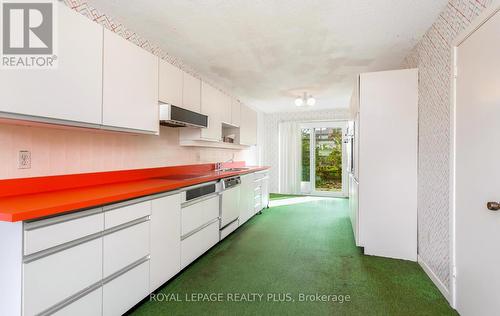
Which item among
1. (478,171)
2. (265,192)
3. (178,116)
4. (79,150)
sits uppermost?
(178,116)

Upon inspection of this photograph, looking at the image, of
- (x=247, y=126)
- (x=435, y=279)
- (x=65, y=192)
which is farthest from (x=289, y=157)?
(x=65, y=192)

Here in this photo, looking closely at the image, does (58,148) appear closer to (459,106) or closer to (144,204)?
(144,204)

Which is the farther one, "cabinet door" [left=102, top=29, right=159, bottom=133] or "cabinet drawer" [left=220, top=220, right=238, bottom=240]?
"cabinet drawer" [left=220, top=220, right=238, bottom=240]

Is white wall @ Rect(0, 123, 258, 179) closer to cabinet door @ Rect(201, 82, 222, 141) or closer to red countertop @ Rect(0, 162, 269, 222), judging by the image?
red countertop @ Rect(0, 162, 269, 222)

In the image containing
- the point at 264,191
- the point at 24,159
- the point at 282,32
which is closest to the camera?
the point at 24,159

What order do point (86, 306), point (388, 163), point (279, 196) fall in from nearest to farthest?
point (86, 306), point (388, 163), point (279, 196)

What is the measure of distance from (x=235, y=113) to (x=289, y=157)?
2.98m

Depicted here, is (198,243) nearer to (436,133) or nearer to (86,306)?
(86,306)

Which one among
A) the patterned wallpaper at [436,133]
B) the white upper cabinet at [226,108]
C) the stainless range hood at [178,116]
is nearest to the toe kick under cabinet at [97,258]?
the stainless range hood at [178,116]

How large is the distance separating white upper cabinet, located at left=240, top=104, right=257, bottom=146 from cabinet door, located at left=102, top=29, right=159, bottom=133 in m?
2.58

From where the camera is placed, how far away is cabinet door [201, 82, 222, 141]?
344 cm

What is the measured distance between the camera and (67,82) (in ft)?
5.27

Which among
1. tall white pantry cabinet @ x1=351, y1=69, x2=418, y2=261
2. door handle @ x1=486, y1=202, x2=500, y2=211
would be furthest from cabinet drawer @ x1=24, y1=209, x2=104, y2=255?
tall white pantry cabinet @ x1=351, y1=69, x2=418, y2=261

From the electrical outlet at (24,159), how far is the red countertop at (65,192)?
9cm
